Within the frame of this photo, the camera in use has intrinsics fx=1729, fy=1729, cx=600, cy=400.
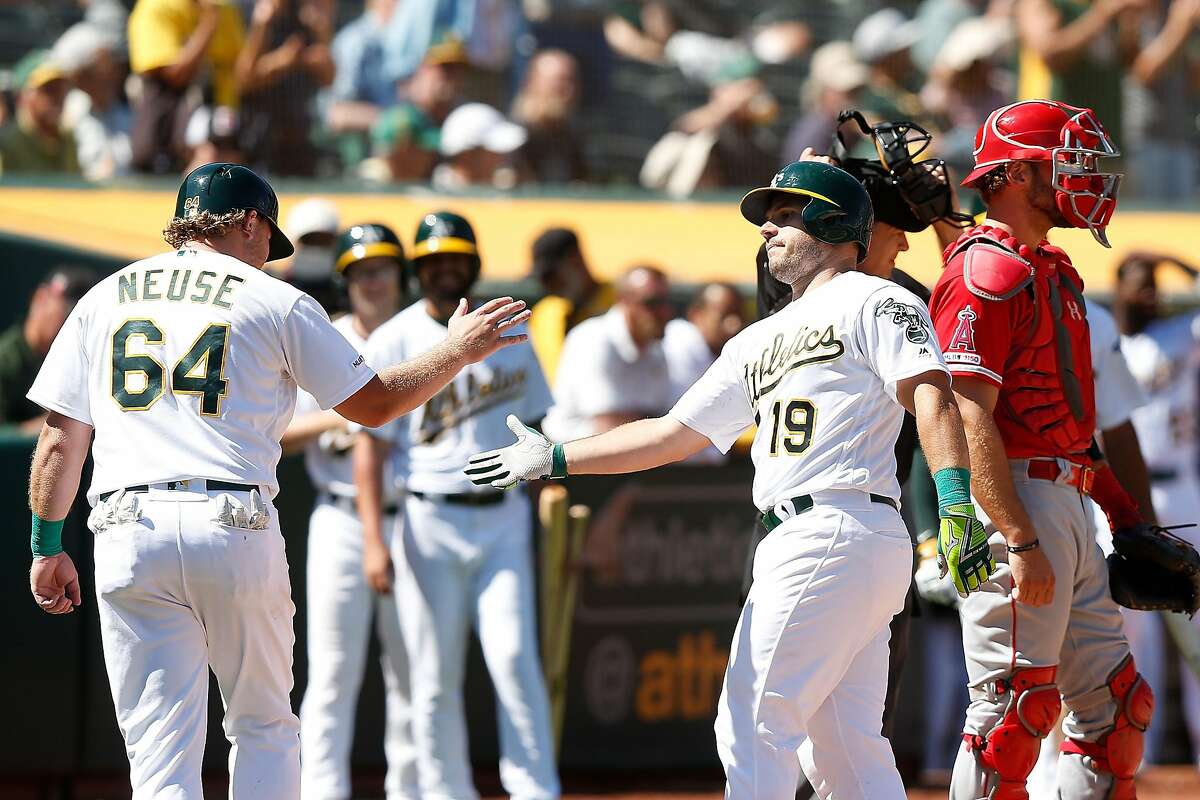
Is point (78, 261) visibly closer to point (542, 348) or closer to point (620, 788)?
point (542, 348)

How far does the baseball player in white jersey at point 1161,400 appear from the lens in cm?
848

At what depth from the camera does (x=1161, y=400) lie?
8562 mm

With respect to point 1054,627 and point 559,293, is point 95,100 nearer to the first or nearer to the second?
point 559,293

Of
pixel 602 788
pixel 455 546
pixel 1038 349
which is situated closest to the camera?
pixel 1038 349

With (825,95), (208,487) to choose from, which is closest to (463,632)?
(208,487)

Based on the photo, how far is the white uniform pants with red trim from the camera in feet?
15.7

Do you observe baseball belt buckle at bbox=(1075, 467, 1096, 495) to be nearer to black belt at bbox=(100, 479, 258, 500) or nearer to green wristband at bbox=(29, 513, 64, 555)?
black belt at bbox=(100, 479, 258, 500)

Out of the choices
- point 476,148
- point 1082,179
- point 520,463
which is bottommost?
point 520,463

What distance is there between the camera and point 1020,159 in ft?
16.3

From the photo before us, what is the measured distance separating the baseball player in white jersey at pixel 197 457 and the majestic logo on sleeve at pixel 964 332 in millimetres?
1278

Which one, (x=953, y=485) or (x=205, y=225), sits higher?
(x=205, y=225)

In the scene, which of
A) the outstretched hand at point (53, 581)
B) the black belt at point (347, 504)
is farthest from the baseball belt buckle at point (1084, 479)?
the black belt at point (347, 504)

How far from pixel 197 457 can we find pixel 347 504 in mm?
2566

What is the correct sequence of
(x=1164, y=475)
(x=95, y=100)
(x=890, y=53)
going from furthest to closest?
(x=890, y=53) < (x=95, y=100) < (x=1164, y=475)
